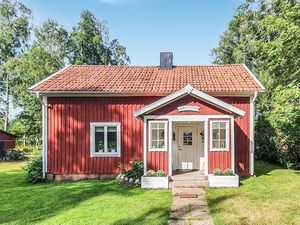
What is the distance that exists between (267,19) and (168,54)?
5.46 m

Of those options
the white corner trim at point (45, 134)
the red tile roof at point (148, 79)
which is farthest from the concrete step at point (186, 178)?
the white corner trim at point (45, 134)

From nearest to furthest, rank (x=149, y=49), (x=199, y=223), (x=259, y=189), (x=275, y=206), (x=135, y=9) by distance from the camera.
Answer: (x=199, y=223), (x=275, y=206), (x=259, y=189), (x=135, y=9), (x=149, y=49)

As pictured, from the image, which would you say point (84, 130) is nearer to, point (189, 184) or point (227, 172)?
point (189, 184)

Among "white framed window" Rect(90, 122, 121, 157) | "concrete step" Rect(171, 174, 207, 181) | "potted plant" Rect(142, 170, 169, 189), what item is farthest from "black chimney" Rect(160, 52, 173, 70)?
"potted plant" Rect(142, 170, 169, 189)

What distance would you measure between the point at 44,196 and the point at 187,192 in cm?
494

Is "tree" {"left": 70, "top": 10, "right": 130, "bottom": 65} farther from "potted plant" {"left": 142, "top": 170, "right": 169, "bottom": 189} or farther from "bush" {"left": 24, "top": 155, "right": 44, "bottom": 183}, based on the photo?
"potted plant" {"left": 142, "top": 170, "right": 169, "bottom": 189}

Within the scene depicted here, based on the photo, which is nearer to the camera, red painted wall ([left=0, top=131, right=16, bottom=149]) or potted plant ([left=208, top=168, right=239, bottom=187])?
potted plant ([left=208, top=168, right=239, bottom=187])

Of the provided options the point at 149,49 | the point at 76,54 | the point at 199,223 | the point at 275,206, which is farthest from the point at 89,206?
the point at 76,54

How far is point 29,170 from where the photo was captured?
13.8m

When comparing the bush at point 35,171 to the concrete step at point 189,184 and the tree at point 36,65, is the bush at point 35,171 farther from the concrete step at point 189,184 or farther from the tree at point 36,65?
the tree at point 36,65

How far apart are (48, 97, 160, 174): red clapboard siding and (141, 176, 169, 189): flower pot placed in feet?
7.59

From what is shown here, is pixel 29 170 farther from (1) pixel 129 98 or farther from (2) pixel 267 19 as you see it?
(2) pixel 267 19

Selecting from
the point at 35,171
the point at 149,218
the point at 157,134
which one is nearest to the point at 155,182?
the point at 157,134

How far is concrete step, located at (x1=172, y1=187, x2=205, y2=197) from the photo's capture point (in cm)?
1033
